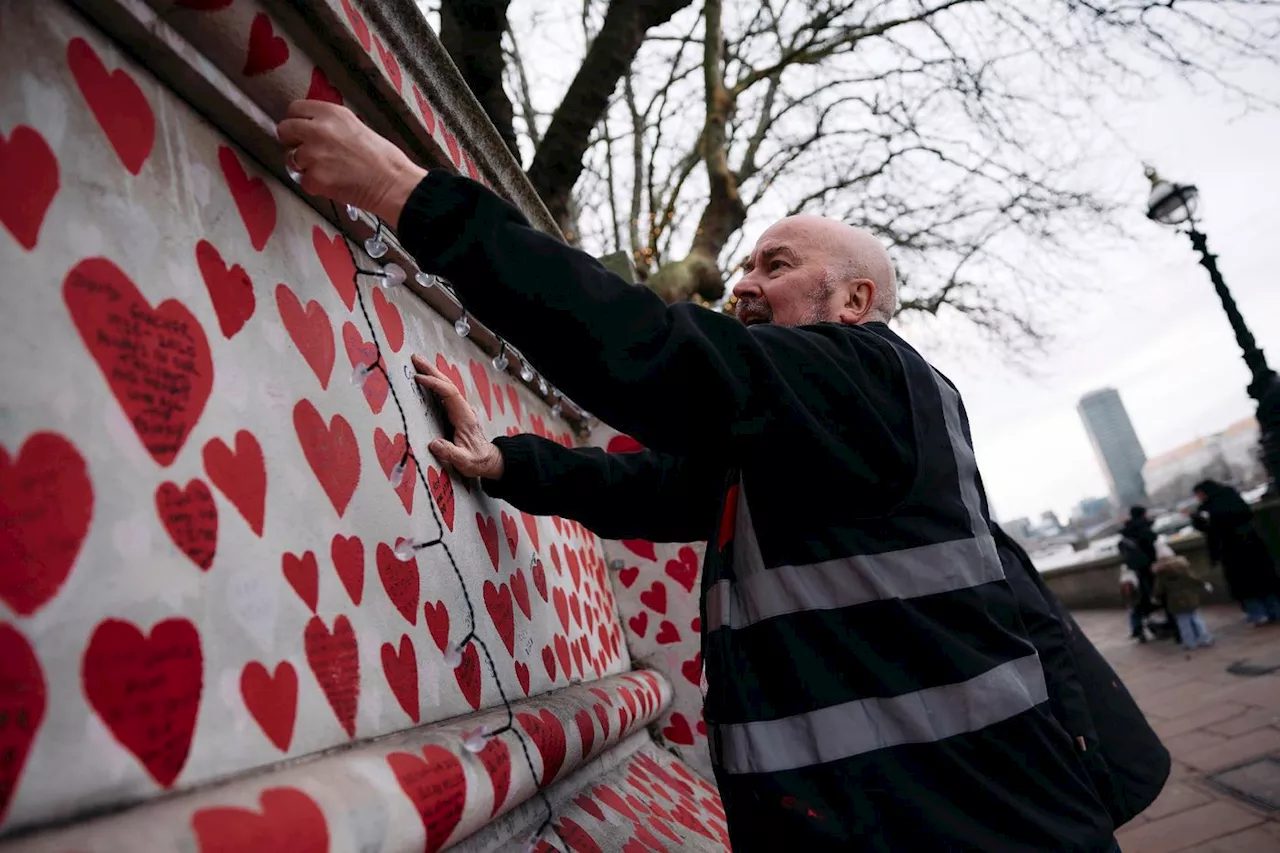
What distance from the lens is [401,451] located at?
1099 mm

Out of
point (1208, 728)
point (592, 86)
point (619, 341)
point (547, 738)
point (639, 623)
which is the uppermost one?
point (592, 86)

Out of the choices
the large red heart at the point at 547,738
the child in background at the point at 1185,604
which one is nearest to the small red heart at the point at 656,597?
the large red heart at the point at 547,738

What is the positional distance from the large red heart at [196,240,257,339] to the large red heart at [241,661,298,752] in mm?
326

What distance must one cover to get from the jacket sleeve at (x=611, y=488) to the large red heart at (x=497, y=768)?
1.90 ft

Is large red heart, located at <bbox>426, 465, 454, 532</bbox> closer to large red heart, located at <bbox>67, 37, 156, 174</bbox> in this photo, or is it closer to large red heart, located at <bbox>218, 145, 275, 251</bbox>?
large red heart, located at <bbox>218, 145, 275, 251</bbox>

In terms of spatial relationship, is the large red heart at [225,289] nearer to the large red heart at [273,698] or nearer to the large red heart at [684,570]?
the large red heart at [273,698]

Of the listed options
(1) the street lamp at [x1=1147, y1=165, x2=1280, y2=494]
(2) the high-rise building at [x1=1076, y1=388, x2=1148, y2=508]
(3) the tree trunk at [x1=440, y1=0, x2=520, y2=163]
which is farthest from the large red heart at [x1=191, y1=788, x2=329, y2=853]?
(2) the high-rise building at [x1=1076, y1=388, x2=1148, y2=508]

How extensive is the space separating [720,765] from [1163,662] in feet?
24.2

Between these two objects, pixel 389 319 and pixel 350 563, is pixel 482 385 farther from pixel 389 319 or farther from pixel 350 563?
pixel 350 563

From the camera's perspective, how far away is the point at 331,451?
881mm

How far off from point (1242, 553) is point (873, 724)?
309 inches

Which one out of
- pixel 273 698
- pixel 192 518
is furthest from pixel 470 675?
pixel 192 518

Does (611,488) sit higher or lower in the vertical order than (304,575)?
higher

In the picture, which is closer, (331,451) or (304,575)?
(304,575)
